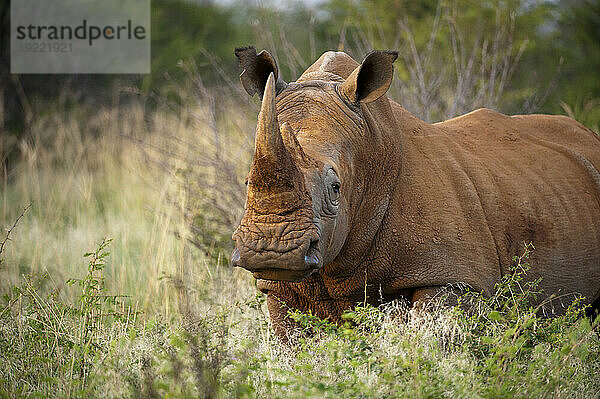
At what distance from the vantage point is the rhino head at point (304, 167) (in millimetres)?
3889

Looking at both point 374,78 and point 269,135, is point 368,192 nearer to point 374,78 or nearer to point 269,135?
point 374,78

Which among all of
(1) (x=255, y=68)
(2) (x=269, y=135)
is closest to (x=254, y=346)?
(2) (x=269, y=135)

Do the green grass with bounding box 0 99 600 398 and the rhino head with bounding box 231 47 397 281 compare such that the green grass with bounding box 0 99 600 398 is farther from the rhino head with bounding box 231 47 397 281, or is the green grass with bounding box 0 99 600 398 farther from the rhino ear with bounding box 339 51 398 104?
the rhino ear with bounding box 339 51 398 104

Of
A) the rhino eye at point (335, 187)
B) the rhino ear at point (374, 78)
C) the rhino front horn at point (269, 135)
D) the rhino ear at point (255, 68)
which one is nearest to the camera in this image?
the rhino front horn at point (269, 135)

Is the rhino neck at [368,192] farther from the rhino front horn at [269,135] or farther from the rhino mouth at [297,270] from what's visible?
the rhino front horn at [269,135]

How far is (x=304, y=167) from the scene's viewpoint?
4.06 meters

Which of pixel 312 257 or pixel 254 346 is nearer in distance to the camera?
pixel 312 257

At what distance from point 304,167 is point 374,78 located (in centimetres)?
83

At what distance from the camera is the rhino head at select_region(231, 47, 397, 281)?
12.8 ft

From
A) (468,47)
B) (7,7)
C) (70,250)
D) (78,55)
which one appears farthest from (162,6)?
(70,250)

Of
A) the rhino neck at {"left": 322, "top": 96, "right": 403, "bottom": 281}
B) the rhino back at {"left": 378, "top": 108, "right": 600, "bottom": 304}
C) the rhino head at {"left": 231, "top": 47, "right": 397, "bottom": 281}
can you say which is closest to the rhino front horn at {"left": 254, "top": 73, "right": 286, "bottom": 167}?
the rhino head at {"left": 231, "top": 47, "right": 397, "bottom": 281}

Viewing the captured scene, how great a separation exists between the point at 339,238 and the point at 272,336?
134cm

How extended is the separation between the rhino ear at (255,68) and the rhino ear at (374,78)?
353mm

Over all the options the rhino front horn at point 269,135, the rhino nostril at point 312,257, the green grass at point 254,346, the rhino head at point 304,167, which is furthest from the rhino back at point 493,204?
the rhino front horn at point 269,135
